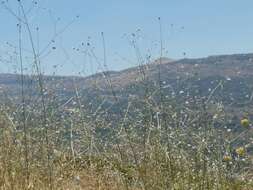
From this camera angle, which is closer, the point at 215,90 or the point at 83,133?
the point at 215,90

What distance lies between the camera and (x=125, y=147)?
402cm

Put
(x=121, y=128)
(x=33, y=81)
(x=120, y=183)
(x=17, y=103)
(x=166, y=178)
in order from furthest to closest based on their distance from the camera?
(x=17, y=103)
(x=120, y=183)
(x=33, y=81)
(x=121, y=128)
(x=166, y=178)

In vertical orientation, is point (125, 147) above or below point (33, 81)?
below

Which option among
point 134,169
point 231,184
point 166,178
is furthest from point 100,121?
point 231,184

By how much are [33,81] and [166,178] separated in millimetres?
1450

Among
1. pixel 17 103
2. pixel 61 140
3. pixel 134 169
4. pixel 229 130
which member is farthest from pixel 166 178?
pixel 17 103

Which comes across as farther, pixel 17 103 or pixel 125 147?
pixel 17 103

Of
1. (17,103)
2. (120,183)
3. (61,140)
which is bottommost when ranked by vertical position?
(120,183)

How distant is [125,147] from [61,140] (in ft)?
2.59

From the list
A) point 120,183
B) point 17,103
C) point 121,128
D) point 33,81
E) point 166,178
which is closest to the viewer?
point 166,178

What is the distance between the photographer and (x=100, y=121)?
14.2ft

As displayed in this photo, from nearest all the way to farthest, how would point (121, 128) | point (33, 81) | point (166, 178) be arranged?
point (166, 178) < point (121, 128) < point (33, 81)

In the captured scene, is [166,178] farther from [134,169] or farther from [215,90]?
[215,90]

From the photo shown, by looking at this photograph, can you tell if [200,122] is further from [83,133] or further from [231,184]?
[83,133]
